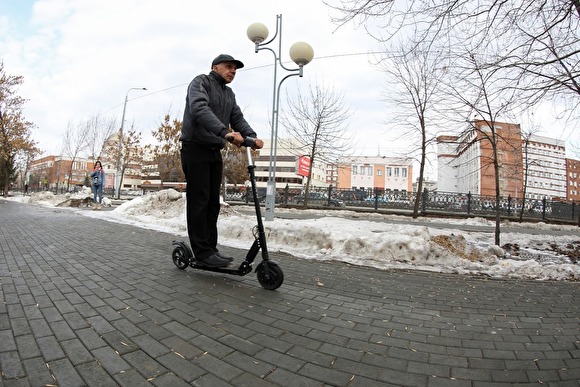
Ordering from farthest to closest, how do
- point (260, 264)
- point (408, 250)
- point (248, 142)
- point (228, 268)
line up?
1. point (408, 250)
2. point (228, 268)
3. point (260, 264)
4. point (248, 142)

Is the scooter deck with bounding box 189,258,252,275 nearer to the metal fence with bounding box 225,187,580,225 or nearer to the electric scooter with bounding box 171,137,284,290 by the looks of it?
the electric scooter with bounding box 171,137,284,290

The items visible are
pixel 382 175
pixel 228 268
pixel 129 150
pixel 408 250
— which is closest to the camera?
pixel 228 268

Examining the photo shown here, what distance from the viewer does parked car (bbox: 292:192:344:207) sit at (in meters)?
22.4

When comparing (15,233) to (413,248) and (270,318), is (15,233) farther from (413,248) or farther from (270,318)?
(413,248)

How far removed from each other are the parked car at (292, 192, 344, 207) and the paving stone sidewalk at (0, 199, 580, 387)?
18613 millimetres

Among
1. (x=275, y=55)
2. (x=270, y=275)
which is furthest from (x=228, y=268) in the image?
(x=275, y=55)

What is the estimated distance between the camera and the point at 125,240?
5336 mm

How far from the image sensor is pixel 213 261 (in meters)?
3.29

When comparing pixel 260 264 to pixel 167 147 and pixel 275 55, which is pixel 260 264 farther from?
pixel 167 147

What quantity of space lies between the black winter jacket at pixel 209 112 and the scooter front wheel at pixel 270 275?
138 centimetres

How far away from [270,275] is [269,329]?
34.4 inches

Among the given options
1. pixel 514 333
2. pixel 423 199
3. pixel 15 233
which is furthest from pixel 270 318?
pixel 423 199

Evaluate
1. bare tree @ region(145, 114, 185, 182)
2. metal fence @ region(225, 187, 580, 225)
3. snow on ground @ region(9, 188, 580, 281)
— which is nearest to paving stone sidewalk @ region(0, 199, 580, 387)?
snow on ground @ region(9, 188, 580, 281)

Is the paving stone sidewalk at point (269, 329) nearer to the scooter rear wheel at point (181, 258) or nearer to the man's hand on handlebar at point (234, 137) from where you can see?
the scooter rear wheel at point (181, 258)
